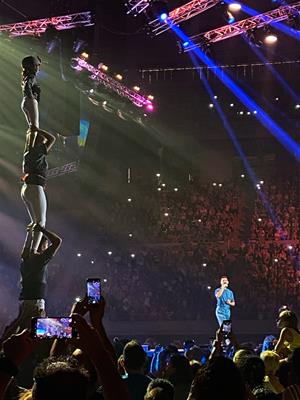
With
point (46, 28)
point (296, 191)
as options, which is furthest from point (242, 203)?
point (46, 28)

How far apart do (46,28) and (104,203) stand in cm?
1000

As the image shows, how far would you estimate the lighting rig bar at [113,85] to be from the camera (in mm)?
14678

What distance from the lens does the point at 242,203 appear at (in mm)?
20828

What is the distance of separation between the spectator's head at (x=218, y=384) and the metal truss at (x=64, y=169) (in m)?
18.6

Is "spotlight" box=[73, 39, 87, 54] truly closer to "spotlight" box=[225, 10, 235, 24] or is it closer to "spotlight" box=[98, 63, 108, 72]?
"spotlight" box=[98, 63, 108, 72]

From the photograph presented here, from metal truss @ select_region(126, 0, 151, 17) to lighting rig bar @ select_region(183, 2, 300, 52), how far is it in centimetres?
208

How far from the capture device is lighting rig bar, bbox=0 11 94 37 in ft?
42.9

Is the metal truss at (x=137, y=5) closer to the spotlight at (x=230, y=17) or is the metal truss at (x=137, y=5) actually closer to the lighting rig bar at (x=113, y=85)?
the spotlight at (x=230, y=17)

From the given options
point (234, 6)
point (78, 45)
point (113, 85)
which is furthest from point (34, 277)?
point (113, 85)

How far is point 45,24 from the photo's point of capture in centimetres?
1345

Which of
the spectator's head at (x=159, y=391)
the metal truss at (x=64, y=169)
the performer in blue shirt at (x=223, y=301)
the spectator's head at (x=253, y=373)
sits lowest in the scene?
the spectator's head at (x=159, y=391)

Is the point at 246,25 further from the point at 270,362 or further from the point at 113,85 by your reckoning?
the point at 270,362

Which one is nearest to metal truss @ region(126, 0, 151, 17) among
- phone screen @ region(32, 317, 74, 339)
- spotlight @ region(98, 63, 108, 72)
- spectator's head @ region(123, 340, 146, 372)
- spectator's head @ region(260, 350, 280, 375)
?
spotlight @ region(98, 63, 108, 72)

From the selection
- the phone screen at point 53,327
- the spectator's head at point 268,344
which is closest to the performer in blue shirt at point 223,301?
the spectator's head at point 268,344
